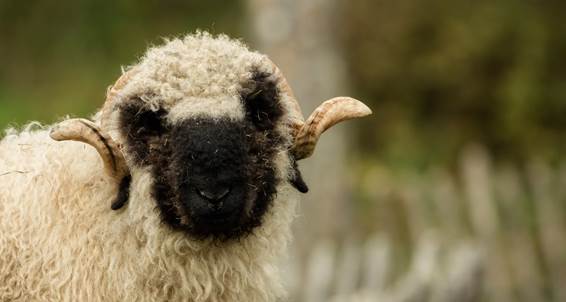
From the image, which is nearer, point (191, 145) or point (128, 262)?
point (191, 145)

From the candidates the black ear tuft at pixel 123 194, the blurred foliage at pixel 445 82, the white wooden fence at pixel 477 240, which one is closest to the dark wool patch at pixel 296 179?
the black ear tuft at pixel 123 194


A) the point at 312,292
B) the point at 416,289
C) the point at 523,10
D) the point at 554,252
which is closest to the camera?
the point at 416,289

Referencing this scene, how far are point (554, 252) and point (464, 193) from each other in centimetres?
115

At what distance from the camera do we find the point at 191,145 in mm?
3660

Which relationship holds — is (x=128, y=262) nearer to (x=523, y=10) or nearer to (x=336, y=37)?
(x=336, y=37)

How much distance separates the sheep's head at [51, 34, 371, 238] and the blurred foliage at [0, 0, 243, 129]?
15810mm

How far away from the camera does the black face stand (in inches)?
143

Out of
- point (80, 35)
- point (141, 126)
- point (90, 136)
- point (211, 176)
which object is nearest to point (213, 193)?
point (211, 176)

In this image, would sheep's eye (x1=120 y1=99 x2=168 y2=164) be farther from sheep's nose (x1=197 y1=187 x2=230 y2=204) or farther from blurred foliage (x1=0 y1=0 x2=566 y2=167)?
blurred foliage (x1=0 y1=0 x2=566 y2=167)

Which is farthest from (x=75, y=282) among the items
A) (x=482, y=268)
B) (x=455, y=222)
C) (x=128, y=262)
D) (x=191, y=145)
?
(x=455, y=222)

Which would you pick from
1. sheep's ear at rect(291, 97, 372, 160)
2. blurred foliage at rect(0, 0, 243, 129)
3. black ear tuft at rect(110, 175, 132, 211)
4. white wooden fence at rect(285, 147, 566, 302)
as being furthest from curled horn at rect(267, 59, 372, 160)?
blurred foliage at rect(0, 0, 243, 129)

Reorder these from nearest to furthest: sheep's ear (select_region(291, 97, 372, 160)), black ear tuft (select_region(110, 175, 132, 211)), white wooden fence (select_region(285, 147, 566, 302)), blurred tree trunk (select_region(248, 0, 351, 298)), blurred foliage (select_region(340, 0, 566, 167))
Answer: black ear tuft (select_region(110, 175, 132, 211)) → sheep's ear (select_region(291, 97, 372, 160)) → white wooden fence (select_region(285, 147, 566, 302)) → blurred tree trunk (select_region(248, 0, 351, 298)) → blurred foliage (select_region(340, 0, 566, 167))

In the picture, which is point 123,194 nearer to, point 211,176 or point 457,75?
point 211,176

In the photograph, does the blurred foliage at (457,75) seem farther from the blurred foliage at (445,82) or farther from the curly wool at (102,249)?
the curly wool at (102,249)
